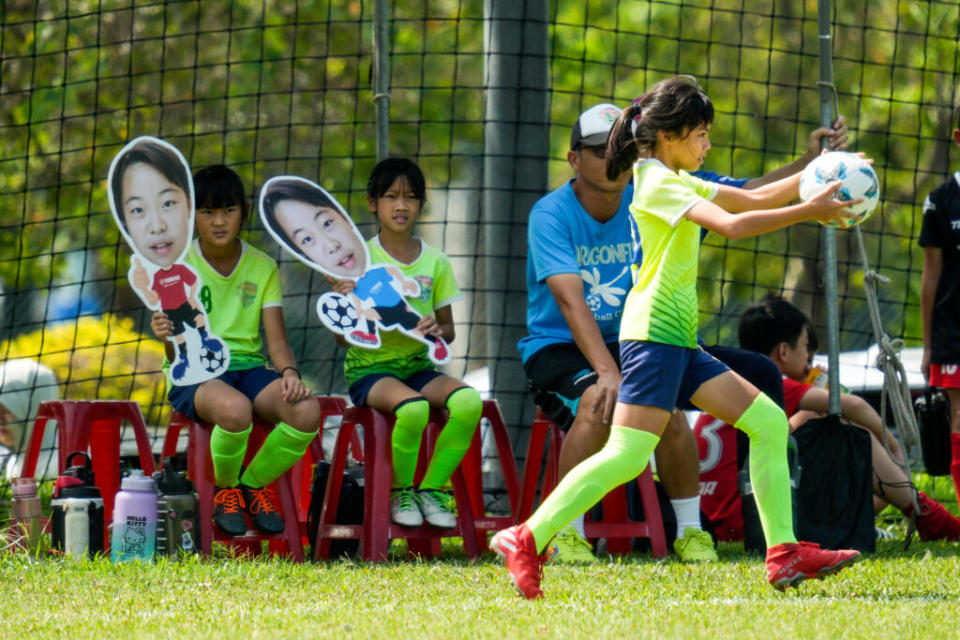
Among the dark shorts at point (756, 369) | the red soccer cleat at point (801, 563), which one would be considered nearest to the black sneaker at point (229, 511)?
the dark shorts at point (756, 369)

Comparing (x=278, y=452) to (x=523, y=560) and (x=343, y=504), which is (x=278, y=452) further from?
(x=523, y=560)

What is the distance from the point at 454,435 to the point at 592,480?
3.86 feet

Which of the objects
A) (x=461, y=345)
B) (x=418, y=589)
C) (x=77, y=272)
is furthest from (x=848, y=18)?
(x=418, y=589)

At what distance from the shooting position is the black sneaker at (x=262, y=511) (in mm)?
4930

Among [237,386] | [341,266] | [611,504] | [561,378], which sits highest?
[341,266]

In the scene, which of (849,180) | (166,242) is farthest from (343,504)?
(849,180)

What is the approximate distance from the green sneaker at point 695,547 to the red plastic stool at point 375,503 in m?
0.76

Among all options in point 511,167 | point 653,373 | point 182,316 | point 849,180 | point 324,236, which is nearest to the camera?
point 849,180

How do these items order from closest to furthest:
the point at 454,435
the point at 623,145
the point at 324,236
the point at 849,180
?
1. the point at 849,180
2. the point at 623,145
3. the point at 454,435
4. the point at 324,236

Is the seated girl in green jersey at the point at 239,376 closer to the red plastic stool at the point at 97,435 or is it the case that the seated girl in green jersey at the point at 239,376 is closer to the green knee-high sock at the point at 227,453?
the green knee-high sock at the point at 227,453

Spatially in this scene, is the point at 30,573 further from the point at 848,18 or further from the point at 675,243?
the point at 848,18

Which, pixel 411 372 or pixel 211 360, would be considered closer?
pixel 211 360

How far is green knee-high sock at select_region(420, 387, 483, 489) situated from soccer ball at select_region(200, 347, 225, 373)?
862mm

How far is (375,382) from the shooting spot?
5031 millimetres
